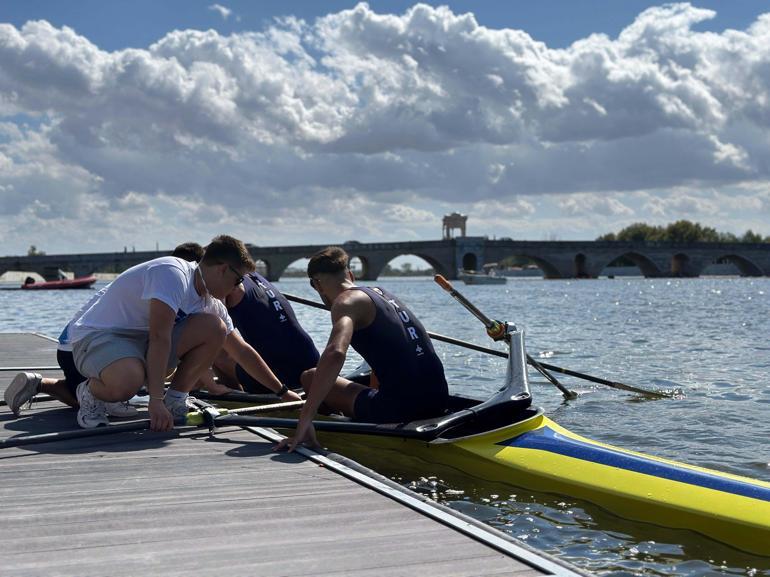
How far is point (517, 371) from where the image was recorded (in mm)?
6801

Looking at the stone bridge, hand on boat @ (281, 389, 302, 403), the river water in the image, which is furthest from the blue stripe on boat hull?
the stone bridge

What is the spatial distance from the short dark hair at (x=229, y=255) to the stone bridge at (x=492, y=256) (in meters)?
79.9

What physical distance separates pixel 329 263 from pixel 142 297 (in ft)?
4.12

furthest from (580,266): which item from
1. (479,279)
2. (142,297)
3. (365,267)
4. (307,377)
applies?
(142,297)

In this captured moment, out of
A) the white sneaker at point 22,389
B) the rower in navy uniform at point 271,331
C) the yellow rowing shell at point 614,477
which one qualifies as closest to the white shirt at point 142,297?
the white sneaker at point 22,389

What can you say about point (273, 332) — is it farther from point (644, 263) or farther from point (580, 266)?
point (644, 263)

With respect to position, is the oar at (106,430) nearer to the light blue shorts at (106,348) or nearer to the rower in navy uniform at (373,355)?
the light blue shorts at (106,348)

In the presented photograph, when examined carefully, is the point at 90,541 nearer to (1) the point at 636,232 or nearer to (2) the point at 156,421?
(2) the point at 156,421

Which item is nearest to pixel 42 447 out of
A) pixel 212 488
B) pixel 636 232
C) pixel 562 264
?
pixel 212 488

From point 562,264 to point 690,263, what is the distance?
18745 mm

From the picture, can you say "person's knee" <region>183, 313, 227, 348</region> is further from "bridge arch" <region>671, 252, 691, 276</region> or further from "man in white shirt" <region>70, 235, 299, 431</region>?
"bridge arch" <region>671, 252, 691, 276</region>

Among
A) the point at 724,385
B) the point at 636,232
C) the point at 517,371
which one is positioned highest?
the point at 636,232

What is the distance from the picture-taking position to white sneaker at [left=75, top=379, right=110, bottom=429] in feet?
19.7

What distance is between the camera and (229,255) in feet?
18.0
